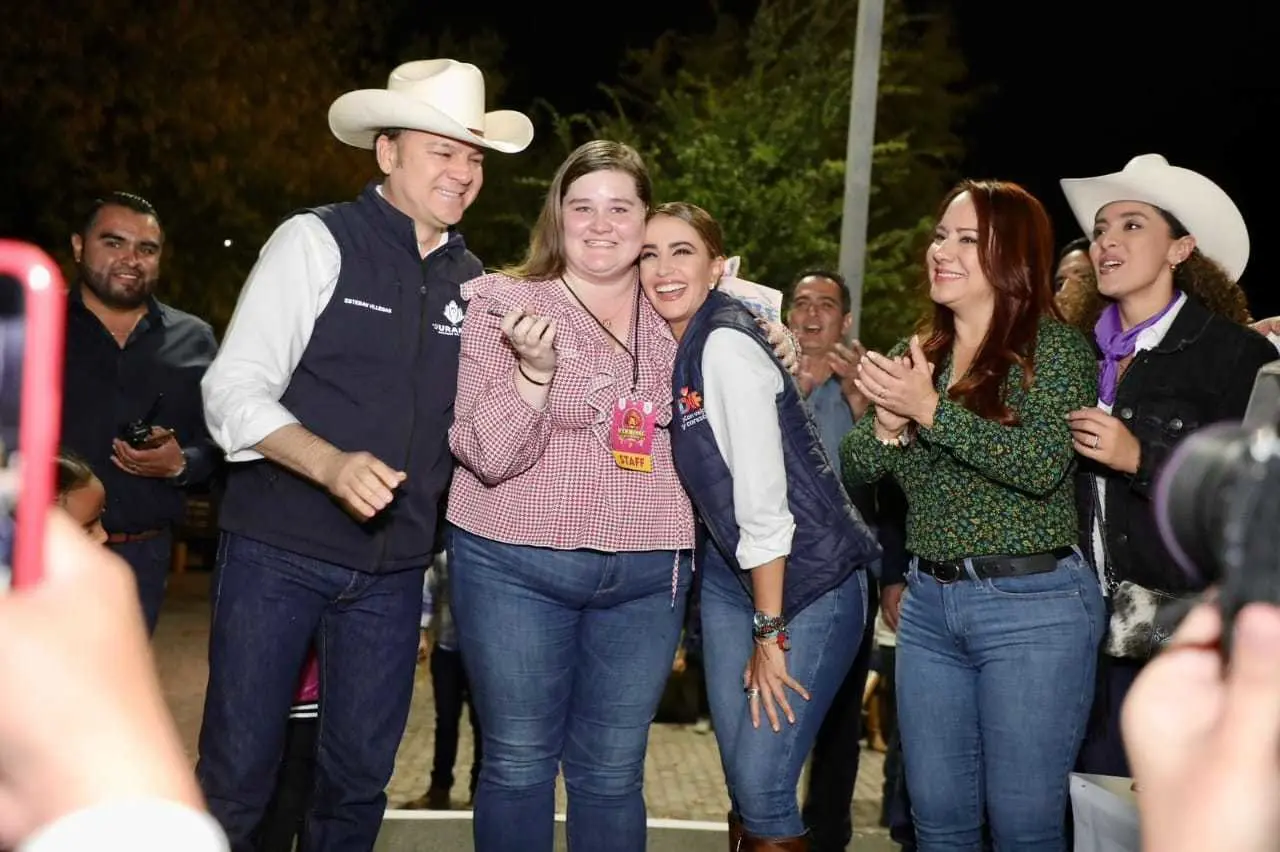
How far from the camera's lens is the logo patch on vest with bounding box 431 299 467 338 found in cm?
401

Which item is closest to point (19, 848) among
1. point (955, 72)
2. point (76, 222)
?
point (76, 222)

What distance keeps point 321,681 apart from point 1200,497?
11.1 ft

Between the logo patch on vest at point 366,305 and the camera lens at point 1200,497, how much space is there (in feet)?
10.3

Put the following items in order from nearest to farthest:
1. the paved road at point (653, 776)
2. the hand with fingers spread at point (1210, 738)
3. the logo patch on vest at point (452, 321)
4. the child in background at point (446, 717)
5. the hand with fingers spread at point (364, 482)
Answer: the hand with fingers spread at point (1210, 738), the hand with fingers spread at point (364, 482), the logo patch on vest at point (452, 321), the paved road at point (653, 776), the child in background at point (446, 717)

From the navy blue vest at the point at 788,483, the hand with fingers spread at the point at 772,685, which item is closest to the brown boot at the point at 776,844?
the hand with fingers spread at the point at 772,685

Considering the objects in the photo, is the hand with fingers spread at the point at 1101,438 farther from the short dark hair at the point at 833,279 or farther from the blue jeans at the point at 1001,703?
the short dark hair at the point at 833,279

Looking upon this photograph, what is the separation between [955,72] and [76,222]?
13.3 m

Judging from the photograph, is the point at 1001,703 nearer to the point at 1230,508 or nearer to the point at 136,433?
the point at 1230,508

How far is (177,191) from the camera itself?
17.7 metres

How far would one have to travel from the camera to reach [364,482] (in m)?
3.32

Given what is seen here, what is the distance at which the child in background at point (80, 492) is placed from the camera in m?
4.54

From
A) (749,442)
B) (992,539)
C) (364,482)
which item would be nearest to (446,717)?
(749,442)

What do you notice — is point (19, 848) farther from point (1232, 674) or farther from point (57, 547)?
point (1232, 674)

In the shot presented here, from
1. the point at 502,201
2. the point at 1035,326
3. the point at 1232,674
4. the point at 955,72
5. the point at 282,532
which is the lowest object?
the point at 282,532
